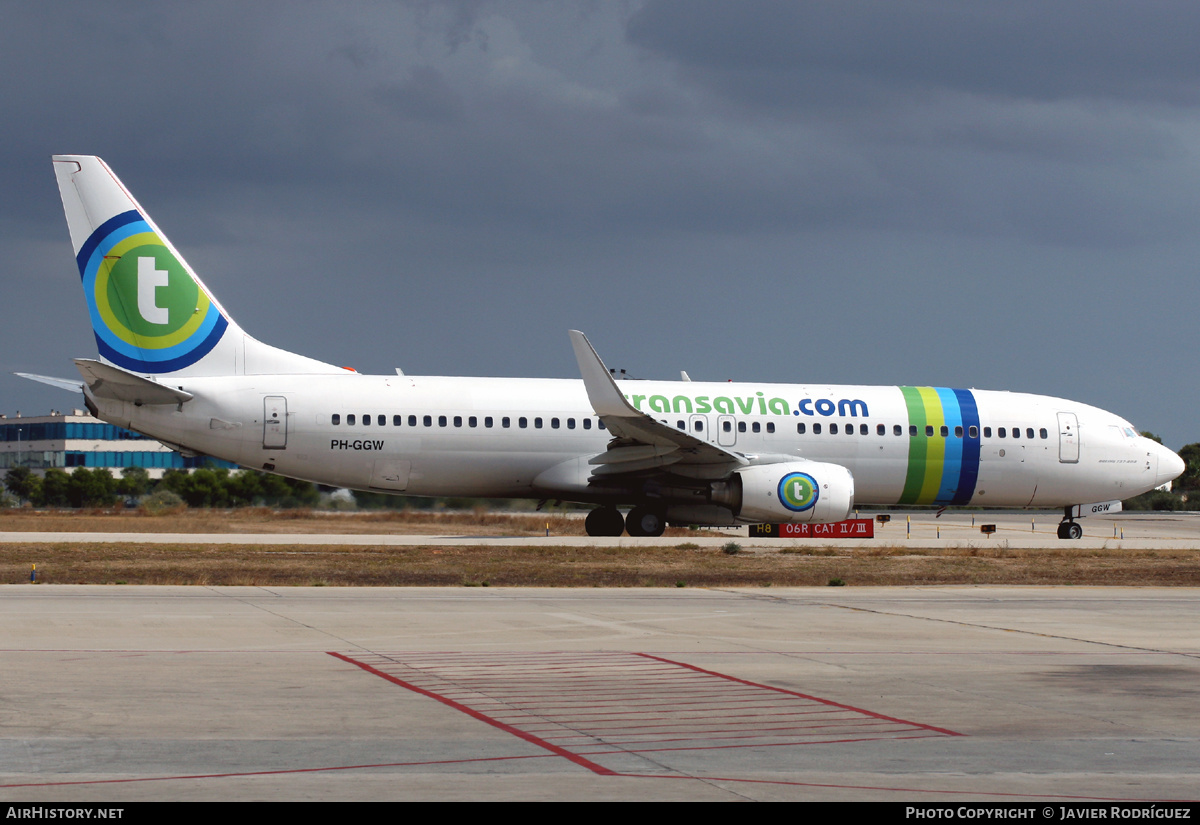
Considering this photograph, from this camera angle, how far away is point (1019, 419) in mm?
33594

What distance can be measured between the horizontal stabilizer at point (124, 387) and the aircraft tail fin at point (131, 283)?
3.18ft

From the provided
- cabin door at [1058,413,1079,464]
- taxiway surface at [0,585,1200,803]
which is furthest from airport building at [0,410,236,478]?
taxiway surface at [0,585,1200,803]

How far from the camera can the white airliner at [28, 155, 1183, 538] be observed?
95.3 ft

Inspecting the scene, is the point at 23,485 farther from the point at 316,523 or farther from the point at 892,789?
the point at 892,789

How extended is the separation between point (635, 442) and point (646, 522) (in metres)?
2.44

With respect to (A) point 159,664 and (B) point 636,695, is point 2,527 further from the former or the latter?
(B) point 636,695

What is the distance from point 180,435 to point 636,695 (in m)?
21.9

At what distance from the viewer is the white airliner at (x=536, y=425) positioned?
1144 inches

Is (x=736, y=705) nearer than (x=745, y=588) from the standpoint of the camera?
Result: Yes

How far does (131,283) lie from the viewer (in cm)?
2906

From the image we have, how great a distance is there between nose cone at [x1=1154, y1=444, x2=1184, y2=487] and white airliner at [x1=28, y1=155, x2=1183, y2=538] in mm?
2711

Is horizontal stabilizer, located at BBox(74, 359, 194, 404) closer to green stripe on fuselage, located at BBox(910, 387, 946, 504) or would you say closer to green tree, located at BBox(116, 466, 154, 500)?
green stripe on fuselage, located at BBox(910, 387, 946, 504)
